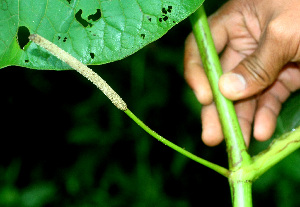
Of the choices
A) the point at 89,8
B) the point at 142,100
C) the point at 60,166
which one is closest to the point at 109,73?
the point at 142,100

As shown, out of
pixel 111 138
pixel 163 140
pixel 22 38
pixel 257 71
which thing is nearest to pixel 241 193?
pixel 163 140

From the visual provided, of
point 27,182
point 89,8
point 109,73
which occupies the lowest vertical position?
point 27,182

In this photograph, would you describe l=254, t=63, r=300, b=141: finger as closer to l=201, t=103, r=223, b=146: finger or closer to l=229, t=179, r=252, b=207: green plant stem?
l=201, t=103, r=223, b=146: finger

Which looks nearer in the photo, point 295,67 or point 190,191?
point 295,67

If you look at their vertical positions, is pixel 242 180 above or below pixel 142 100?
below

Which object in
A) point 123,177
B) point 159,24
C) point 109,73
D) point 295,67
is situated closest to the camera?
point 159,24

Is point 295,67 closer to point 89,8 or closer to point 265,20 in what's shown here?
point 265,20

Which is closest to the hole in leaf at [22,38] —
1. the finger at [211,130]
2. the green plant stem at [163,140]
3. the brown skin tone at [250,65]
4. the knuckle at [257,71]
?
the green plant stem at [163,140]
